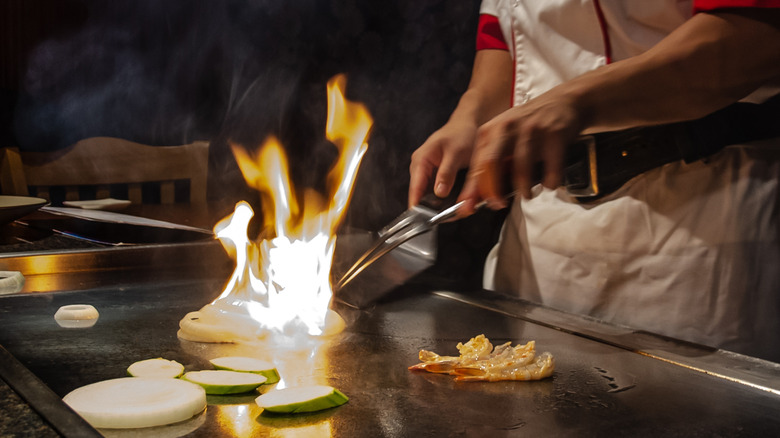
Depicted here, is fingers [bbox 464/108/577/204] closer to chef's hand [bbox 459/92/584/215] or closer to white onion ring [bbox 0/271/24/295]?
chef's hand [bbox 459/92/584/215]

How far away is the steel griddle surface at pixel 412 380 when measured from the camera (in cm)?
88

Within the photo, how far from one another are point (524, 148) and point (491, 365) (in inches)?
17.2

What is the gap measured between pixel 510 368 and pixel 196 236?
3.98ft

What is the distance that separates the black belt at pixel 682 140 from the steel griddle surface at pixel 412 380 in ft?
1.17

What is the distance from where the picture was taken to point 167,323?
52.8 inches

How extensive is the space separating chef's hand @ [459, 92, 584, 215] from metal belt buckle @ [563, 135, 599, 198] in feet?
0.10

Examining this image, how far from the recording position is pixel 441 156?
Answer: 5.84 feet

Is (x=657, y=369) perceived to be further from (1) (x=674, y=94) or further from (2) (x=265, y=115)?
(2) (x=265, y=115)

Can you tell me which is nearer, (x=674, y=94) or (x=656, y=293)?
(x=674, y=94)

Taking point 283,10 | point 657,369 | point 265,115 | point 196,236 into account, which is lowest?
point 657,369

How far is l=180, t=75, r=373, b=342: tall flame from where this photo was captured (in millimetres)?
1292

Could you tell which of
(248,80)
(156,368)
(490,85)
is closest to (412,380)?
(156,368)

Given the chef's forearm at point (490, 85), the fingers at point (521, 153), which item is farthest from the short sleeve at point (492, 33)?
the fingers at point (521, 153)

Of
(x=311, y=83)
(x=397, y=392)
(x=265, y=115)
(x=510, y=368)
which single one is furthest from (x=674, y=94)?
(x=265, y=115)
